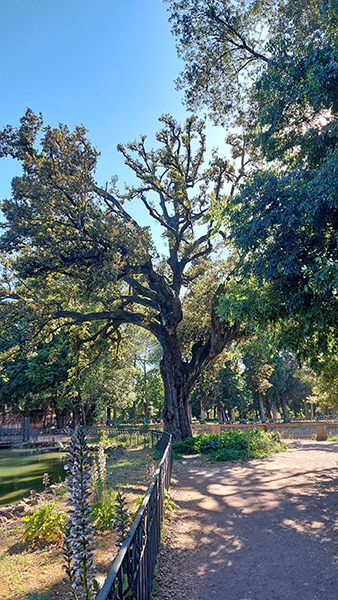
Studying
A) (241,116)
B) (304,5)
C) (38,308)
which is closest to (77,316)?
(38,308)

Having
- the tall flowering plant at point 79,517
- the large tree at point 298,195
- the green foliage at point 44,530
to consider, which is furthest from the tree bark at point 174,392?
the tall flowering plant at point 79,517

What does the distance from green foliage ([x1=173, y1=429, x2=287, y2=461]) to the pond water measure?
519 cm

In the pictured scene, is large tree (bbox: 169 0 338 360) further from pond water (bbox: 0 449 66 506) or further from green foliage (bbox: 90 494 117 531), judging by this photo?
pond water (bbox: 0 449 66 506)

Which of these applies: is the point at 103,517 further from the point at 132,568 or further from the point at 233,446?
the point at 233,446

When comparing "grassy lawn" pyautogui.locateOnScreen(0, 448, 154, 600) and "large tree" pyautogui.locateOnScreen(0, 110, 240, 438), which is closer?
"grassy lawn" pyautogui.locateOnScreen(0, 448, 154, 600)

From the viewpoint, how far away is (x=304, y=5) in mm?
9086

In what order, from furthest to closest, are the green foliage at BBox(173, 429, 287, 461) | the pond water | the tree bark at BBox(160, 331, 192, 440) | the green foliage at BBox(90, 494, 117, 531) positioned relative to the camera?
1. the tree bark at BBox(160, 331, 192, 440)
2. the green foliage at BBox(173, 429, 287, 461)
3. the pond water
4. the green foliage at BBox(90, 494, 117, 531)

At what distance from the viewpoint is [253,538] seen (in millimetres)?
5516

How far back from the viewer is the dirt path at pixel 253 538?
159 inches

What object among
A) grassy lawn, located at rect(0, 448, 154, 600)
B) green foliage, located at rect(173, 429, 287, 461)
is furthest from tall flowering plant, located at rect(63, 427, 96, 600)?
green foliage, located at rect(173, 429, 287, 461)

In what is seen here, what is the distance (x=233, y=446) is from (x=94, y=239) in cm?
983

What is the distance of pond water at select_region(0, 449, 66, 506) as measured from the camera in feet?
39.7

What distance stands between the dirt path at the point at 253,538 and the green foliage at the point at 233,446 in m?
3.45

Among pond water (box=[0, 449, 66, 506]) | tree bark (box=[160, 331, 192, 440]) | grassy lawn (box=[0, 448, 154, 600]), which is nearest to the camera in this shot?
grassy lawn (box=[0, 448, 154, 600])
